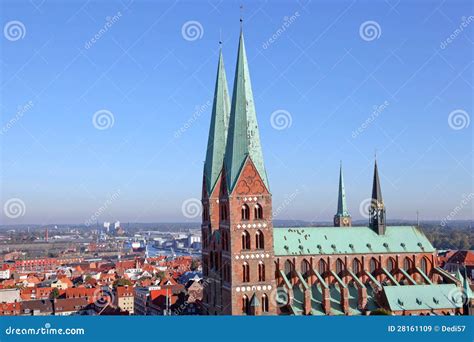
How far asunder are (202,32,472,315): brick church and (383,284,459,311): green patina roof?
84 mm

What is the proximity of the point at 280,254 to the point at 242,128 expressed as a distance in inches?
532

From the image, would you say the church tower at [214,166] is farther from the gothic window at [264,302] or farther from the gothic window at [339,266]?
the gothic window at [339,266]

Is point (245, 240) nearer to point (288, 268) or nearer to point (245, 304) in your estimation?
point (245, 304)

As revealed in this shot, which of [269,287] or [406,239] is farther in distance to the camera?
[406,239]

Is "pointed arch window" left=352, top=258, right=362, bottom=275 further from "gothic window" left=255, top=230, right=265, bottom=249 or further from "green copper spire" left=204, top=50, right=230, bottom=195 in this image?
"green copper spire" left=204, top=50, right=230, bottom=195

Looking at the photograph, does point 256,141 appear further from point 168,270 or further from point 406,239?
point 168,270

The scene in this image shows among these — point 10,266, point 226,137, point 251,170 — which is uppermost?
point 226,137

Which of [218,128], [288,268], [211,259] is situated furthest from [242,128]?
[288,268]

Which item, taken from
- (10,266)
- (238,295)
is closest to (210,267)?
(238,295)

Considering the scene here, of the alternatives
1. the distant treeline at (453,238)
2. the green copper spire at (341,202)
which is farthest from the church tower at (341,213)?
the distant treeline at (453,238)

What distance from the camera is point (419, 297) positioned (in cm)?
5341

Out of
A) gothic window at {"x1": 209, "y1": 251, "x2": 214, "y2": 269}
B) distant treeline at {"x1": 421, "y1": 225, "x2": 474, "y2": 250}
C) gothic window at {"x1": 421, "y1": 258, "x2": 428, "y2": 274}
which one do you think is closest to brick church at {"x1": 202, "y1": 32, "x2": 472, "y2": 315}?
gothic window at {"x1": 421, "y1": 258, "x2": 428, "y2": 274}

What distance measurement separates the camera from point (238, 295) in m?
45.8

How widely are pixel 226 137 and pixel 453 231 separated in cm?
8247
